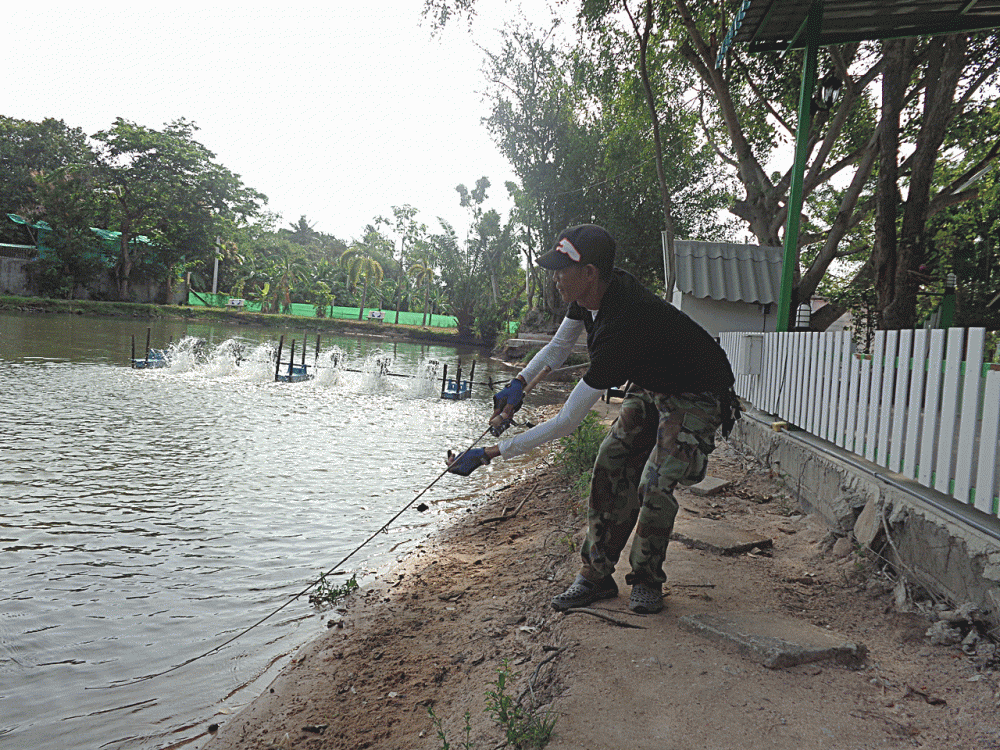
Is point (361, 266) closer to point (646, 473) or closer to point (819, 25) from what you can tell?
point (819, 25)

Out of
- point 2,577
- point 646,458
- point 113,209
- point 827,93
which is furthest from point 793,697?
point 113,209

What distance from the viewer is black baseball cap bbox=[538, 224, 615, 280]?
3201mm

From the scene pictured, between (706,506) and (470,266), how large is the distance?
45.7m

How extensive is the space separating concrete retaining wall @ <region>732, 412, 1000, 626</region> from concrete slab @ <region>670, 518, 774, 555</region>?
0.58 meters

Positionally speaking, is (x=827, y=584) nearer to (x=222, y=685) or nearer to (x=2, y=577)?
(x=222, y=685)

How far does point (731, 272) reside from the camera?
13.8m

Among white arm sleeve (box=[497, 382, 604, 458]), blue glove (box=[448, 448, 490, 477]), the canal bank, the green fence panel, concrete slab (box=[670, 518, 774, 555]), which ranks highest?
the green fence panel

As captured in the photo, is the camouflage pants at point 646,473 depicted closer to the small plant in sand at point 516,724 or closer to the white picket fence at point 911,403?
the small plant in sand at point 516,724

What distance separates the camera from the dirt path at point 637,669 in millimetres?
2496

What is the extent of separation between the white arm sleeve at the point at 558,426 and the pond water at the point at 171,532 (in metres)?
2.32

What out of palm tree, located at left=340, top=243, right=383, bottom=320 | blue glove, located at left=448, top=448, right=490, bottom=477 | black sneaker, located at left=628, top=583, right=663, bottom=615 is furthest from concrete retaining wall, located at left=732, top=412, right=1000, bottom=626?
palm tree, located at left=340, top=243, right=383, bottom=320

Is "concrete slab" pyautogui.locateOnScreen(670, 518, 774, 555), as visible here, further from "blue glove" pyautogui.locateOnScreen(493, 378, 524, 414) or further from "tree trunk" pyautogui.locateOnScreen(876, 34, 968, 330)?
"tree trunk" pyautogui.locateOnScreen(876, 34, 968, 330)

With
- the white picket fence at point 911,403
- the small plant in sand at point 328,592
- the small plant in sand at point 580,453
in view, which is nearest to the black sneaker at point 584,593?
the white picket fence at point 911,403

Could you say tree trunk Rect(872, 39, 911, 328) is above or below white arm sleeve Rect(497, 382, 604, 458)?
above
